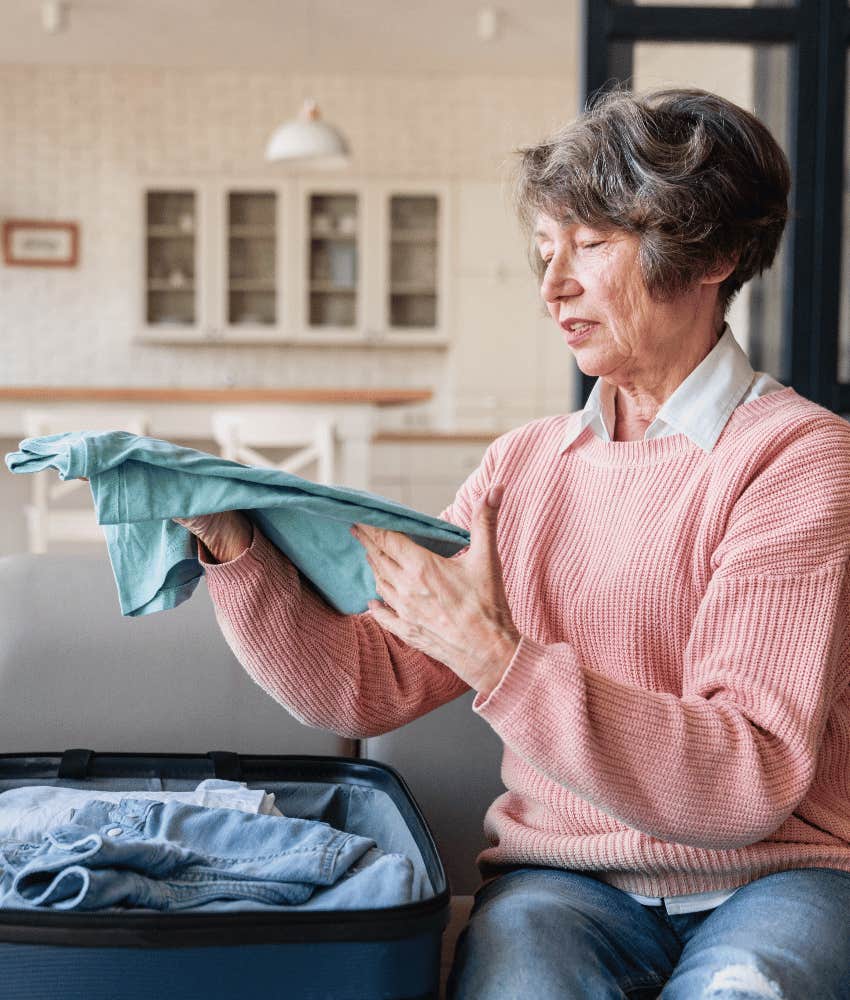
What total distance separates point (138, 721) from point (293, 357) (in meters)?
5.93

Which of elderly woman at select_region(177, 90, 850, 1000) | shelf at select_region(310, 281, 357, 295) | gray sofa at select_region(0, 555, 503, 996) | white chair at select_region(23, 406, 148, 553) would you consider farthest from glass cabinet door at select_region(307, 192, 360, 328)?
elderly woman at select_region(177, 90, 850, 1000)

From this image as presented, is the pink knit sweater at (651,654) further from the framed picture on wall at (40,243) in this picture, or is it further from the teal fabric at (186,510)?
the framed picture on wall at (40,243)

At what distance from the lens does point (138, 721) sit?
150 cm

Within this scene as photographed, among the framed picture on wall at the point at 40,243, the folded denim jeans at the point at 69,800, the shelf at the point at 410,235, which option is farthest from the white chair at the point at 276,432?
the folded denim jeans at the point at 69,800

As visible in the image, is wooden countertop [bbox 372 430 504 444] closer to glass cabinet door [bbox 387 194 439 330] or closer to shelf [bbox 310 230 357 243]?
glass cabinet door [bbox 387 194 439 330]

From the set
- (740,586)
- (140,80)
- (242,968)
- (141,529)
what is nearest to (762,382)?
(740,586)

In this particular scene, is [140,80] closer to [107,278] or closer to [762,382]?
[107,278]

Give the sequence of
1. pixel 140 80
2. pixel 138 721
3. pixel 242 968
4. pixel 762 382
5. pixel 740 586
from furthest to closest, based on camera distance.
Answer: pixel 140 80 < pixel 138 721 < pixel 762 382 < pixel 740 586 < pixel 242 968

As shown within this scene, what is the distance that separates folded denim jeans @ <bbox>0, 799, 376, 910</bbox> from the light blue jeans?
6.0 inches

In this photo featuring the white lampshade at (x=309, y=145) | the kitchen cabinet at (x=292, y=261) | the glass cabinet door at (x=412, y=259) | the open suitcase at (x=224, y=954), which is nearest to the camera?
the open suitcase at (x=224, y=954)

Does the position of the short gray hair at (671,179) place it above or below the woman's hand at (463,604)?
above

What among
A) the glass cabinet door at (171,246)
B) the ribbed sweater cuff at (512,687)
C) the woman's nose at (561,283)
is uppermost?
the glass cabinet door at (171,246)

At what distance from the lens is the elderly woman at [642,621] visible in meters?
1.01

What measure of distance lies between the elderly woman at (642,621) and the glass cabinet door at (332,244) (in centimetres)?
583
